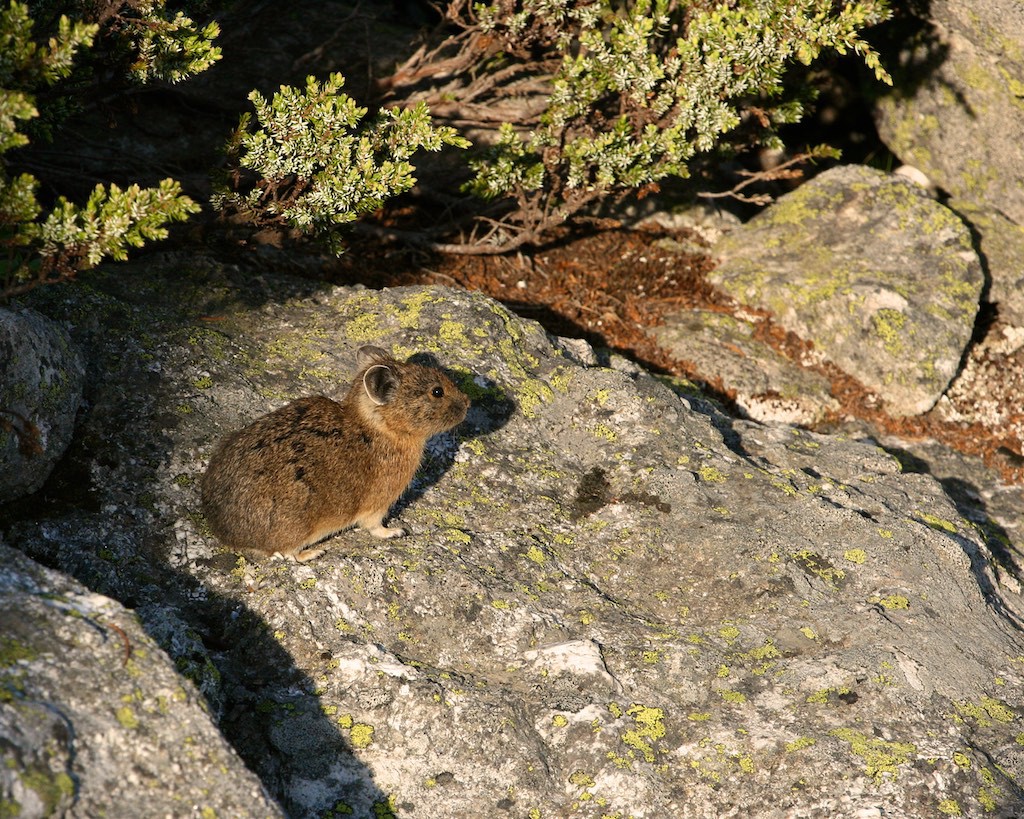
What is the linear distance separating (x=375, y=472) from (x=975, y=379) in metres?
9.22

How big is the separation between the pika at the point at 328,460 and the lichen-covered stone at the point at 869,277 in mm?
6697

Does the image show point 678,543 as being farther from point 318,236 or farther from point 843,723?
point 318,236

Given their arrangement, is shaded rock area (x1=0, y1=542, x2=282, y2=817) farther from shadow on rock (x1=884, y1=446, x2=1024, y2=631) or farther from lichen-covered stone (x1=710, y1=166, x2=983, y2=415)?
lichen-covered stone (x1=710, y1=166, x2=983, y2=415)

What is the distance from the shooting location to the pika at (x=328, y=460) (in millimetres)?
6312

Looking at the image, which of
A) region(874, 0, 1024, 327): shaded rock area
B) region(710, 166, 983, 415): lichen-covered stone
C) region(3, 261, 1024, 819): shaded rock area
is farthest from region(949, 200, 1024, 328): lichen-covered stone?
region(3, 261, 1024, 819): shaded rock area

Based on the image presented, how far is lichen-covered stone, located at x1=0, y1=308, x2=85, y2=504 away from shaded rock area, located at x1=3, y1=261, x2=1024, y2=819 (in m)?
0.23

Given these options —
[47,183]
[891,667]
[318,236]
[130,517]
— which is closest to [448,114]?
[318,236]

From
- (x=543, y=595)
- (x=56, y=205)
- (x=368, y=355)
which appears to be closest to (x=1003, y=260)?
(x=368, y=355)

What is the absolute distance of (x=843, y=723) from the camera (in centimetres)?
569

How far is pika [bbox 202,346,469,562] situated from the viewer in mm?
6312

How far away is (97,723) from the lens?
4.25 m

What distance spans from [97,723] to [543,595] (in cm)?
305

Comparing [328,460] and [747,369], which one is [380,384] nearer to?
[328,460]

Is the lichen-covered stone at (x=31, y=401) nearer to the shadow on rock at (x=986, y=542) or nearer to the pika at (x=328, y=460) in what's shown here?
the pika at (x=328, y=460)
